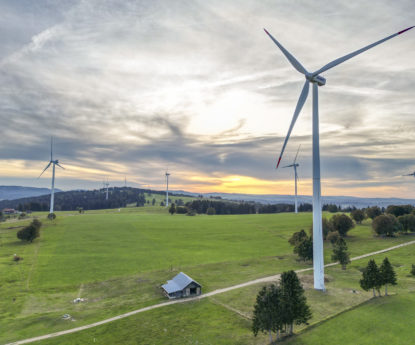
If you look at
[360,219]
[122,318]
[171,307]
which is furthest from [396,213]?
[122,318]

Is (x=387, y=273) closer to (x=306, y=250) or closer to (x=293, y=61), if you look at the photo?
(x=306, y=250)

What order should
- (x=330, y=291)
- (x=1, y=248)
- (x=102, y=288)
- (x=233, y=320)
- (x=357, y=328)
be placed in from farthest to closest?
(x=1, y=248) → (x=102, y=288) → (x=330, y=291) → (x=233, y=320) → (x=357, y=328)

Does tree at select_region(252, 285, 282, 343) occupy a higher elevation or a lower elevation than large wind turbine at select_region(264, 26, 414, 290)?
lower

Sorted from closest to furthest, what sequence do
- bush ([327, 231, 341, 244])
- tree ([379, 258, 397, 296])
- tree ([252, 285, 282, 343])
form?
tree ([252, 285, 282, 343]) → tree ([379, 258, 397, 296]) → bush ([327, 231, 341, 244])

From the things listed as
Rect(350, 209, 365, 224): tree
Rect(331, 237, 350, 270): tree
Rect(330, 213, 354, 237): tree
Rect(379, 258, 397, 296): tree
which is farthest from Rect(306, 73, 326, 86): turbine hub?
Rect(350, 209, 365, 224): tree

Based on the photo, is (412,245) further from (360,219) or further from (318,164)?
(318,164)

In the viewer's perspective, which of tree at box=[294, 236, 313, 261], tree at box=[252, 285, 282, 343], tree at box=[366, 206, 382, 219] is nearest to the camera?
tree at box=[252, 285, 282, 343]

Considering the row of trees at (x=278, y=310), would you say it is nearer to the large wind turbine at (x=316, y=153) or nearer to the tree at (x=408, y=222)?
the large wind turbine at (x=316, y=153)

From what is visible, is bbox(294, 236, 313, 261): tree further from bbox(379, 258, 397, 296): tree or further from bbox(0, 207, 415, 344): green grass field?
bbox(379, 258, 397, 296): tree
